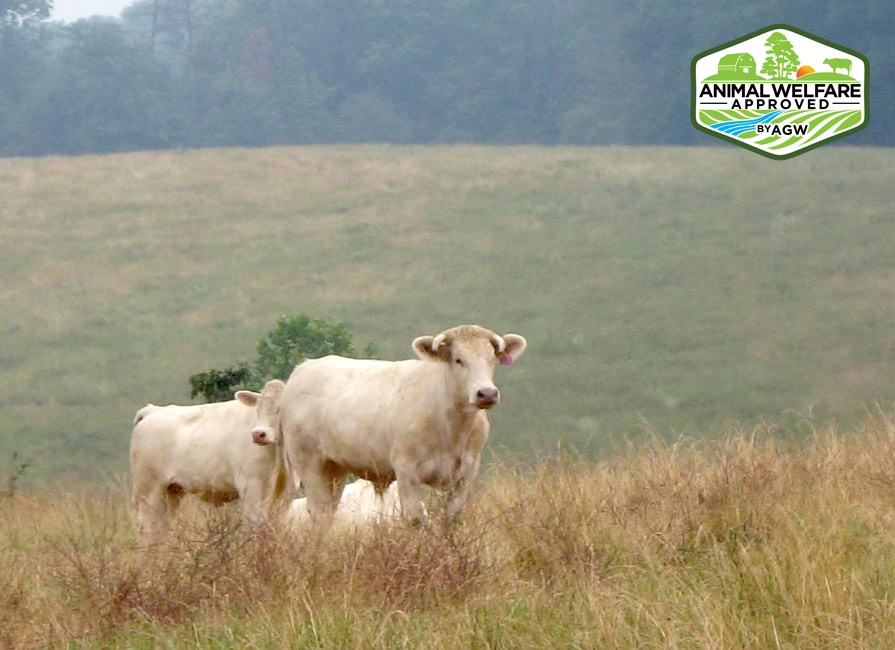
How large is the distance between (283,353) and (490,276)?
15820 millimetres

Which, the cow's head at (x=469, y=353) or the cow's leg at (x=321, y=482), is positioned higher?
the cow's head at (x=469, y=353)

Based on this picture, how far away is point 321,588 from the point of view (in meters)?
6.15

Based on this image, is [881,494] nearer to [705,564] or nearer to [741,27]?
[705,564]

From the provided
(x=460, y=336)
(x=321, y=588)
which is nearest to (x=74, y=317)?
(x=460, y=336)

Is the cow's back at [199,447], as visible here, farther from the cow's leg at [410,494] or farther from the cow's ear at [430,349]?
the cow's ear at [430,349]

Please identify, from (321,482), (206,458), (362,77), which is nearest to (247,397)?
(206,458)

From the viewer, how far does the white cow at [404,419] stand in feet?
26.6

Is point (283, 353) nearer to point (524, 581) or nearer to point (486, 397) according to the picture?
point (486, 397)

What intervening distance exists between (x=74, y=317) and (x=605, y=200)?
14186 mm

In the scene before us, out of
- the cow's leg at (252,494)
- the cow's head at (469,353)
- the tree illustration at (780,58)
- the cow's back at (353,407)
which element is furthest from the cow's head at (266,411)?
the tree illustration at (780,58)

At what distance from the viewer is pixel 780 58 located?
14.4m

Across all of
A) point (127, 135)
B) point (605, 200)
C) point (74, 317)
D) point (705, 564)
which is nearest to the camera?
point (705, 564)

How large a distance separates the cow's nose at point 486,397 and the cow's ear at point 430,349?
60 cm

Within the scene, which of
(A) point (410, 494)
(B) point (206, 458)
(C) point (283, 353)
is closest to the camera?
Result: (A) point (410, 494)
